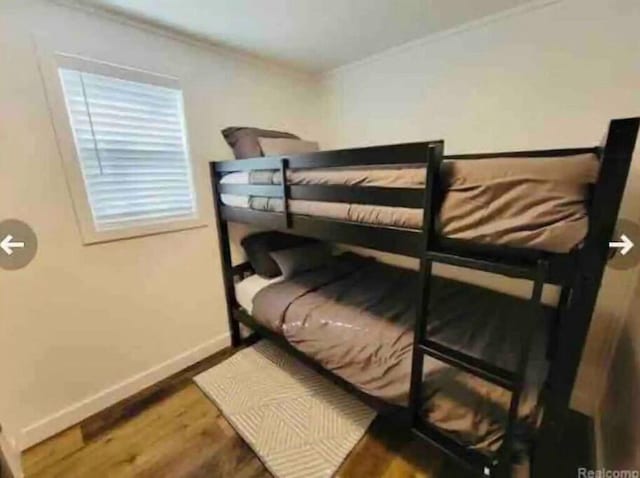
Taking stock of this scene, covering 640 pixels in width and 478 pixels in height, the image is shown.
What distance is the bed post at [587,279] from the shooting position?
76 cm

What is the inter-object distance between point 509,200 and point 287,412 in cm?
162

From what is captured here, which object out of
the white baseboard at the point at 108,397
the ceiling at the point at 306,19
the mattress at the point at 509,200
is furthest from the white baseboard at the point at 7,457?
the ceiling at the point at 306,19

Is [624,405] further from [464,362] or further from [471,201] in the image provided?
[471,201]

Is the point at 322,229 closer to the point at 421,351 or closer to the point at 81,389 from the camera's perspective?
the point at 421,351

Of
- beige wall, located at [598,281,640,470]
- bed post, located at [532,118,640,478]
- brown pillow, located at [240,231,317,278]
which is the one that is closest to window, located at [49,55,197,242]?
brown pillow, located at [240,231,317,278]

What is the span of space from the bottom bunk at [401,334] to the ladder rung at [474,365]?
0.16 meters

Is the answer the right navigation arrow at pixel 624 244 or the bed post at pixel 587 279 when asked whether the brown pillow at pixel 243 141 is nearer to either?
the bed post at pixel 587 279

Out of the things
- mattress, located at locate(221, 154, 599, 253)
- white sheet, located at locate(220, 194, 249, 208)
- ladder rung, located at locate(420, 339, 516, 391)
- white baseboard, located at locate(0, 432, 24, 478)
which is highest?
mattress, located at locate(221, 154, 599, 253)

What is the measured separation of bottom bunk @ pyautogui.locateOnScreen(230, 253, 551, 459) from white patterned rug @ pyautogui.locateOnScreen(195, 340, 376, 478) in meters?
0.34

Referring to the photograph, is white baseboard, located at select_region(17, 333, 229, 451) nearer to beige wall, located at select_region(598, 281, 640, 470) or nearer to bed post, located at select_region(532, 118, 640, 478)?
bed post, located at select_region(532, 118, 640, 478)

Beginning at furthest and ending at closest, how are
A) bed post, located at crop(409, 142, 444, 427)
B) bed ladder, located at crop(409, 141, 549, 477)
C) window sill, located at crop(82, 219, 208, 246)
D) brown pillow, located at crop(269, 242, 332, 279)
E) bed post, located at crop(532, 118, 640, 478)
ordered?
brown pillow, located at crop(269, 242, 332, 279), window sill, located at crop(82, 219, 208, 246), bed post, located at crop(409, 142, 444, 427), bed ladder, located at crop(409, 141, 549, 477), bed post, located at crop(532, 118, 640, 478)

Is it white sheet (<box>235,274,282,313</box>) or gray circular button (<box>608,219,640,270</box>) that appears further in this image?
white sheet (<box>235,274,282,313</box>)

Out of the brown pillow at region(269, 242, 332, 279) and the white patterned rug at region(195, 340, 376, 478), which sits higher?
the brown pillow at region(269, 242, 332, 279)

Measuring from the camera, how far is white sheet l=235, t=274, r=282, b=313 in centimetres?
216
